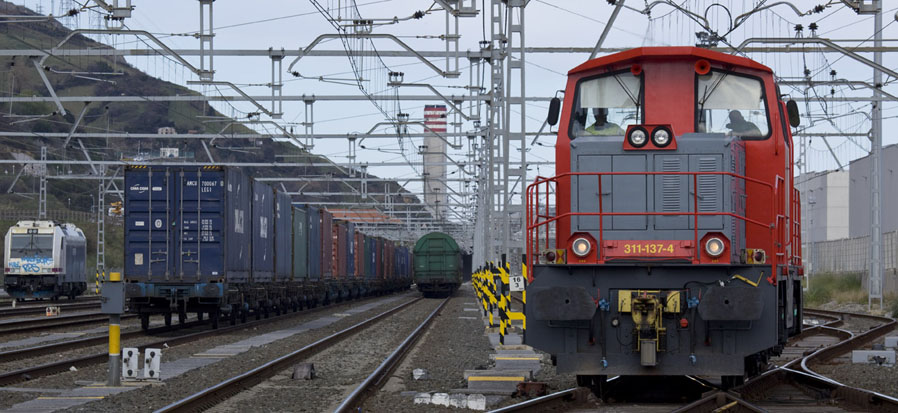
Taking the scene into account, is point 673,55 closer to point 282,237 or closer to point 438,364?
point 438,364

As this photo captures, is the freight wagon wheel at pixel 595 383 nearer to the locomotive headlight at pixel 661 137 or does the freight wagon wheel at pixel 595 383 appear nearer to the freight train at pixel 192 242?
the locomotive headlight at pixel 661 137

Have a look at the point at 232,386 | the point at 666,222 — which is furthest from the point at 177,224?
the point at 666,222

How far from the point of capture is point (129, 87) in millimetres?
128000

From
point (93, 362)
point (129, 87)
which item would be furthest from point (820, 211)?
point (129, 87)

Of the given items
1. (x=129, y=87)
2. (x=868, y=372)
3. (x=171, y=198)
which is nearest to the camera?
(x=868, y=372)

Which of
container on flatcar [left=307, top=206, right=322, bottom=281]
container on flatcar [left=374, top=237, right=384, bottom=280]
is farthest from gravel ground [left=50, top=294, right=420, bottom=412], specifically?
container on flatcar [left=374, top=237, right=384, bottom=280]

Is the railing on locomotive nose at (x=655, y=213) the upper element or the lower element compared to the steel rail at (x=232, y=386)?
upper

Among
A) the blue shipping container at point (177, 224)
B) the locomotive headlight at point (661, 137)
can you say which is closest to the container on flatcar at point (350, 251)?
the blue shipping container at point (177, 224)

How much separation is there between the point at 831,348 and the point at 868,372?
2682 millimetres

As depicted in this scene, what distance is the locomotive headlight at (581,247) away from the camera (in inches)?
368

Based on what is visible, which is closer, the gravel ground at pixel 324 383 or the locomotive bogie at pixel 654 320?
the locomotive bogie at pixel 654 320

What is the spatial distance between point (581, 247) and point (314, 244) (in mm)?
23850

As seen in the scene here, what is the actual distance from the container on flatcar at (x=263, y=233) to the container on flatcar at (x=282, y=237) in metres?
0.45

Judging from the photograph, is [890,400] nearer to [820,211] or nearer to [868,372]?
[868,372]
